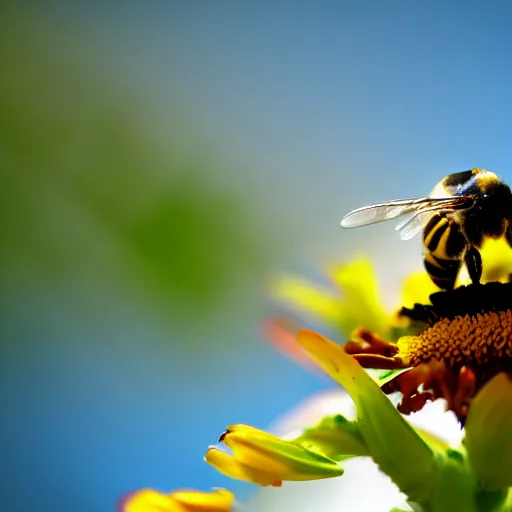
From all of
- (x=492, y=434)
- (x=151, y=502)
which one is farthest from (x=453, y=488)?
(x=151, y=502)

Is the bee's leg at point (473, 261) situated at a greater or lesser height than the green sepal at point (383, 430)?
greater

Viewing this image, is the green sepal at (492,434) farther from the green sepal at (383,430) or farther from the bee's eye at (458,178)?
the bee's eye at (458,178)

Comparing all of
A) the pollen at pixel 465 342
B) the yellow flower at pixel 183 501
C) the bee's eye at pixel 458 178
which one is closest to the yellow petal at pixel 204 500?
the yellow flower at pixel 183 501

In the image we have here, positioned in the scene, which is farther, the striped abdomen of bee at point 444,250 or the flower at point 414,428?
the striped abdomen of bee at point 444,250

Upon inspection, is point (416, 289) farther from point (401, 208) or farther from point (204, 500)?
point (204, 500)

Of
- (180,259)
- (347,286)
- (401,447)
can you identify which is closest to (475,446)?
(401,447)

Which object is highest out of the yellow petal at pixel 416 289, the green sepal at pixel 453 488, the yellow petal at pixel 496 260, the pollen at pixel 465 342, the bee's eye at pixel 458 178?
the bee's eye at pixel 458 178
